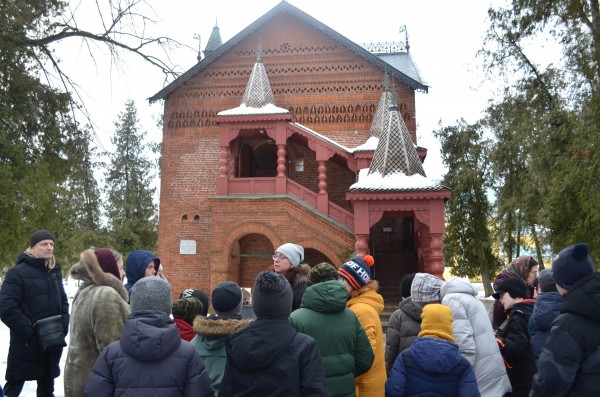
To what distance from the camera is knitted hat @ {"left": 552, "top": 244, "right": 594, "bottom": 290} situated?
3051mm

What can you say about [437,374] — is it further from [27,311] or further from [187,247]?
[187,247]

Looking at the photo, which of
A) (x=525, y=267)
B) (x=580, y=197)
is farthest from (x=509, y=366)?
(x=580, y=197)

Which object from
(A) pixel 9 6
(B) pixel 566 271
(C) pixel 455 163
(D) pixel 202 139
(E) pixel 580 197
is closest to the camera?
(B) pixel 566 271

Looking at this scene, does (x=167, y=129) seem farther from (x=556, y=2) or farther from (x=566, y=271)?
(x=566, y=271)

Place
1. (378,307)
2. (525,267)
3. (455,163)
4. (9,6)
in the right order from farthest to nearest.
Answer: (455,163) < (9,6) < (525,267) < (378,307)

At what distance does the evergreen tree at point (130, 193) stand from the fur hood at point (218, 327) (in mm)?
27496

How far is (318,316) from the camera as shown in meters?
3.25

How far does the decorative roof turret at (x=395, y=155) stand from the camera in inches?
542

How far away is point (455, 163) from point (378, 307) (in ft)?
82.7

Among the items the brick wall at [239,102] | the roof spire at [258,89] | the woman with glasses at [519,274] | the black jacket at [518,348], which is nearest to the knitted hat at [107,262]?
the black jacket at [518,348]

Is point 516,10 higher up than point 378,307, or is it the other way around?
point 516,10

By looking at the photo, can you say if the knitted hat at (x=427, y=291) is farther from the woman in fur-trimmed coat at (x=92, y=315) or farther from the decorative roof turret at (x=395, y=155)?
the decorative roof turret at (x=395, y=155)

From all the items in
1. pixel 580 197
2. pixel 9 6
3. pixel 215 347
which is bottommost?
pixel 215 347

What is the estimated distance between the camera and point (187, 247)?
57.8 feet
